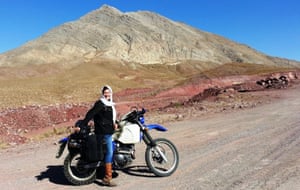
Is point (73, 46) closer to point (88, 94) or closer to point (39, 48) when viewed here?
point (39, 48)

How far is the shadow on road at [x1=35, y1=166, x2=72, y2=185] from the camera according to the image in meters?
8.07

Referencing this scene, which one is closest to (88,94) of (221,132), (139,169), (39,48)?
(221,132)

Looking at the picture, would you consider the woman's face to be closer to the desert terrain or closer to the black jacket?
the black jacket

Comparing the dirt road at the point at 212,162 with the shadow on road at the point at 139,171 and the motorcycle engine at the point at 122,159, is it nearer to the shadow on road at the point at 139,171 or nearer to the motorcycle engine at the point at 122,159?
the shadow on road at the point at 139,171

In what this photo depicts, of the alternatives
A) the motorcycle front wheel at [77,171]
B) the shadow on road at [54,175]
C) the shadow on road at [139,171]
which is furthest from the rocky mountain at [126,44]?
the motorcycle front wheel at [77,171]

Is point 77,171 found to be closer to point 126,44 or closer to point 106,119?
point 106,119

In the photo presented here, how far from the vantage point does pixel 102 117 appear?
7.48 m

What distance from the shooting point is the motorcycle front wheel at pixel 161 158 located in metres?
8.10

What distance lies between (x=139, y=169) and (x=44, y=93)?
154 ft

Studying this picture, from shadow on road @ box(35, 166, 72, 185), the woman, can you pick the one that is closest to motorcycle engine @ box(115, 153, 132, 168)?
the woman

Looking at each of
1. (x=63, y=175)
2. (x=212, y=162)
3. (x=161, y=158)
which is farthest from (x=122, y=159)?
(x=212, y=162)

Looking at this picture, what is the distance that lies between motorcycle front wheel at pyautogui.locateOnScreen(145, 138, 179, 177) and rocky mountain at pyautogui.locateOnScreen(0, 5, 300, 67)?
97.5m

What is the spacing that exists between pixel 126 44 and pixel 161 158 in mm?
130867

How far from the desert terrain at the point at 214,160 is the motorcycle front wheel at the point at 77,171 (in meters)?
0.14
